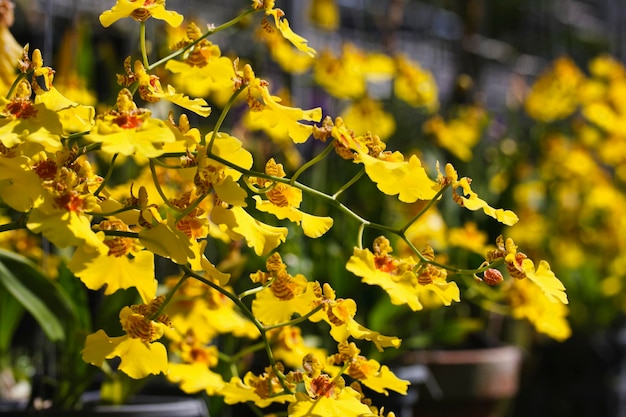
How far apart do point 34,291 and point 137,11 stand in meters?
0.44

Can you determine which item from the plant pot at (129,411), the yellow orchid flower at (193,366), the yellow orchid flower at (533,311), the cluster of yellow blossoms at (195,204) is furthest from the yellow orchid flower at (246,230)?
the yellow orchid flower at (533,311)

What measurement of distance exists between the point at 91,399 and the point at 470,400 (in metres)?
0.72

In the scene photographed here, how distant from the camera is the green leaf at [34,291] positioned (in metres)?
0.97

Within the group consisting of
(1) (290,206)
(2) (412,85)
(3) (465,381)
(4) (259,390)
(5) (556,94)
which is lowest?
(3) (465,381)

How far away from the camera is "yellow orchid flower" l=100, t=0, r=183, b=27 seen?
629 mm

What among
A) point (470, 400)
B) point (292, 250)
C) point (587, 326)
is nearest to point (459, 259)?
point (470, 400)

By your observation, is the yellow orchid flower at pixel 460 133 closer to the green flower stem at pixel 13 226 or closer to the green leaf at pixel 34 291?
the green leaf at pixel 34 291

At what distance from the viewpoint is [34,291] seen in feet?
3.28

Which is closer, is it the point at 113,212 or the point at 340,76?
the point at 113,212

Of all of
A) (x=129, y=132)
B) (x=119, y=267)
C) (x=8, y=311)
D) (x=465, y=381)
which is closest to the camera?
(x=129, y=132)

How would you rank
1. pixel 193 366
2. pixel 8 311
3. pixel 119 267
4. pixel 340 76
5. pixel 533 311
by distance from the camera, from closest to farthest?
pixel 119 267 < pixel 193 366 < pixel 8 311 < pixel 533 311 < pixel 340 76

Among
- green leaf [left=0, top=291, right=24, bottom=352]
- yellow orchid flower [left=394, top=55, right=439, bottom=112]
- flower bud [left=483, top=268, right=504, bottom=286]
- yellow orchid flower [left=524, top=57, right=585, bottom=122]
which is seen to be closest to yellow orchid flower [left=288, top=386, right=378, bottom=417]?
flower bud [left=483, top=268, right=504, bottom=286]

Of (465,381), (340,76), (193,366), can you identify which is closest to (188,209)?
(193,366)

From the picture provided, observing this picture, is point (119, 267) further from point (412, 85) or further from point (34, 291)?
point (412, 85)
